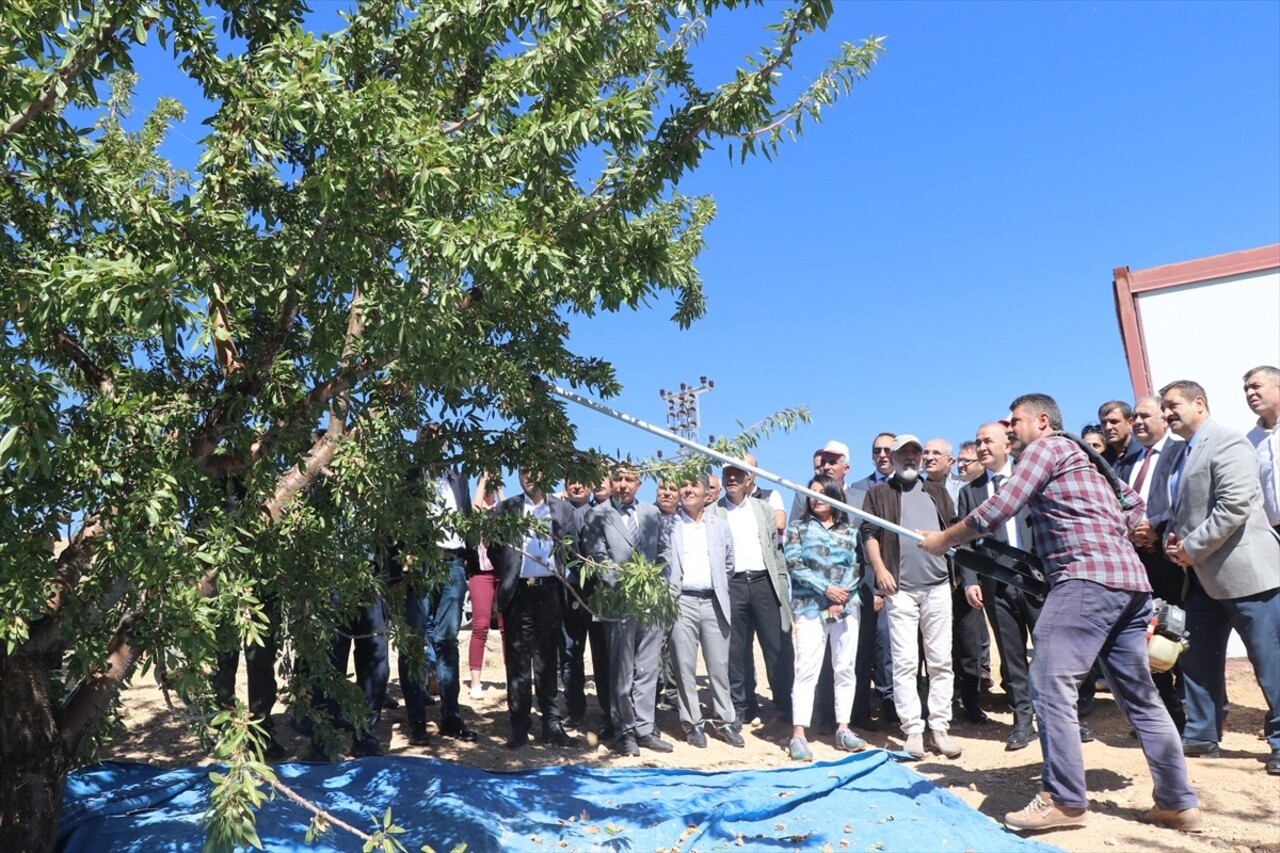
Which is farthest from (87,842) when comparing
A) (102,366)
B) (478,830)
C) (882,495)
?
(882,495)

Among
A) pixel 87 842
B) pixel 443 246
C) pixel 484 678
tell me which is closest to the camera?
pixel 443 246

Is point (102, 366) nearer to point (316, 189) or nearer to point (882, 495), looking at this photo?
point (316, 189)

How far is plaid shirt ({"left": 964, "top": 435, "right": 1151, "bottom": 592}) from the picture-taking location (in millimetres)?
5949

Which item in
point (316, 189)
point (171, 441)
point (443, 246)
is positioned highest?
point (316, 189)

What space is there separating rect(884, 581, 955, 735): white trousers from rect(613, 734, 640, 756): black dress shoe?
2046mm

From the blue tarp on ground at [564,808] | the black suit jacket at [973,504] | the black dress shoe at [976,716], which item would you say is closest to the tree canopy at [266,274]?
the blue tarp on ground at [564,808]

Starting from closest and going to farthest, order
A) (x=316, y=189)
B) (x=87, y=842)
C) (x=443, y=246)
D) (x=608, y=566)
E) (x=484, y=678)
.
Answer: (x=443, y=246), (x=316, y=189), (x=87, y=842), (x=608, y=566), (x=484, y=678)

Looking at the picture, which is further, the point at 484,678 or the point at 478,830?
the point at 484,678

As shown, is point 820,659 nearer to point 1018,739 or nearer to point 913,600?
point 913,600

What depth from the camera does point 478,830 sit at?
5742 millimetres

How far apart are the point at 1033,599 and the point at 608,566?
4.14 m

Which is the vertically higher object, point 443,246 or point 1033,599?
point 443,246

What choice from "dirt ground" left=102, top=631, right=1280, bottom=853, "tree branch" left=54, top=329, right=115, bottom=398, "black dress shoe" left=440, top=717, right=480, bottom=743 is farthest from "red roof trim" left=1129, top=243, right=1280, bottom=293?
"tree branch" left=54, top=329, right=115, bottom=398

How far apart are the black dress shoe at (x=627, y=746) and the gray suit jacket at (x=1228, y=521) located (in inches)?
165
